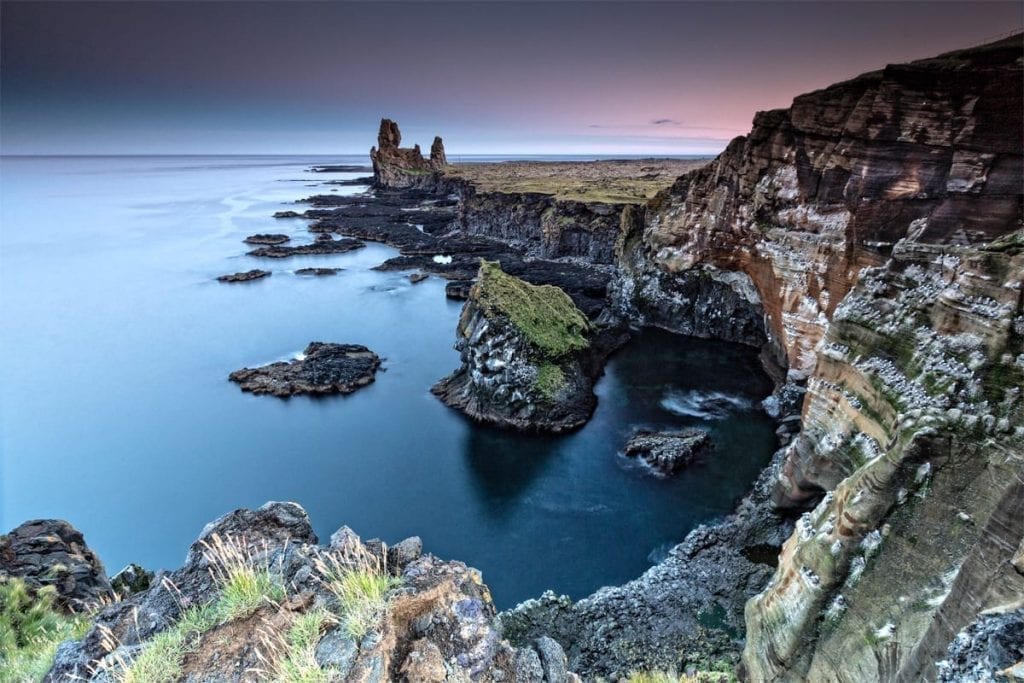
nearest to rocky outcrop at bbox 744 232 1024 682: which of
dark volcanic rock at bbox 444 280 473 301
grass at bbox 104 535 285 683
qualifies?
grass at bbox 104 535 285 683

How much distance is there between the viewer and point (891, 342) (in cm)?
1241

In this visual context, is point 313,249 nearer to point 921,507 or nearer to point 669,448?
point 669,448

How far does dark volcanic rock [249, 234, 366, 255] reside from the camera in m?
69.9

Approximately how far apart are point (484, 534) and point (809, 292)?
18.7 m

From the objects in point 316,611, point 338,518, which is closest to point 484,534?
point 338,518

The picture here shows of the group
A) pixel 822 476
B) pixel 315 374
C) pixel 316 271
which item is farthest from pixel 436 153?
pixel 822 476

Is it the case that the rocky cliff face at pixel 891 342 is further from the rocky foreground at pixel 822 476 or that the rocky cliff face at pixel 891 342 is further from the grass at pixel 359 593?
the grass at pixel 359 593

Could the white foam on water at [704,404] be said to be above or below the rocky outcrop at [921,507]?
below

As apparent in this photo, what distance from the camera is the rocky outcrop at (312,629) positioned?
18.2 ft

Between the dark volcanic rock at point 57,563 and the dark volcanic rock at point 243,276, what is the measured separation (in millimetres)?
50277

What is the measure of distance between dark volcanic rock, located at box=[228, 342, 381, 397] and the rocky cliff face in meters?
24.1

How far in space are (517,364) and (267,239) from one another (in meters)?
66.0

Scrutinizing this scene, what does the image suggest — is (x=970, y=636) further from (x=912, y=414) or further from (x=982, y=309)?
(x=982, y=309)

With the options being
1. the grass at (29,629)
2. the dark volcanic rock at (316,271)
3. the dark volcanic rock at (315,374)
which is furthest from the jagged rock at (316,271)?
the grass at (29,629)
